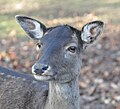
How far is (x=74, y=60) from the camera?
Result: 5.60 metres

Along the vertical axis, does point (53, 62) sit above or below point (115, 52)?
above

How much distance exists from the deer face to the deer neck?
0.12 meters

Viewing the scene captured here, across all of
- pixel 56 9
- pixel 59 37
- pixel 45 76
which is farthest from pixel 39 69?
pixel 56 9

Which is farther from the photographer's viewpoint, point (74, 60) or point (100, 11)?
point (100, 11)

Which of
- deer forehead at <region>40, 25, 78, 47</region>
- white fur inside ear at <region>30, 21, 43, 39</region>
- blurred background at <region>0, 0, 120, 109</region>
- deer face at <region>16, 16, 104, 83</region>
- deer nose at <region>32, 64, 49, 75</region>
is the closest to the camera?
deer nose at <region>32, 64, 49, 75</region>

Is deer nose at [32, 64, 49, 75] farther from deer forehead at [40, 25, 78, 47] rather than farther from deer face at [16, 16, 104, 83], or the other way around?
deer forehead at [40, 25, 78, 47]

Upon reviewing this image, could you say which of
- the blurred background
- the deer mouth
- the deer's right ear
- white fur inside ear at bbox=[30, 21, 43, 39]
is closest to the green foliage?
the blurred background

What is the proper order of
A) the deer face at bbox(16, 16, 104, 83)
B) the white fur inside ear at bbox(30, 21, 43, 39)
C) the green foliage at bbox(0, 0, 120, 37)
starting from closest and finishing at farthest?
the deer face at bbox(16, 16, 104, 83) → the white fur inside ear at bbox(30, 21, 43, 39) → the green foliage at bbox(0, 0, 120, 37)

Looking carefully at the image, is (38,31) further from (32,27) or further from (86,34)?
(86,34)

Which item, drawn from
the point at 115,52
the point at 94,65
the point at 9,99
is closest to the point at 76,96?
the point at 9,99

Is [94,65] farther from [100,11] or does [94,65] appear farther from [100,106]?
[100,11]

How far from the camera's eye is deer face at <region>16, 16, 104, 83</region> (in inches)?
205

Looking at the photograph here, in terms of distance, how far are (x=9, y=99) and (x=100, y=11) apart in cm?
1039

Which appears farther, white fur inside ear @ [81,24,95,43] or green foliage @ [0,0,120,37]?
green foliage @ [0,0,120,37]
